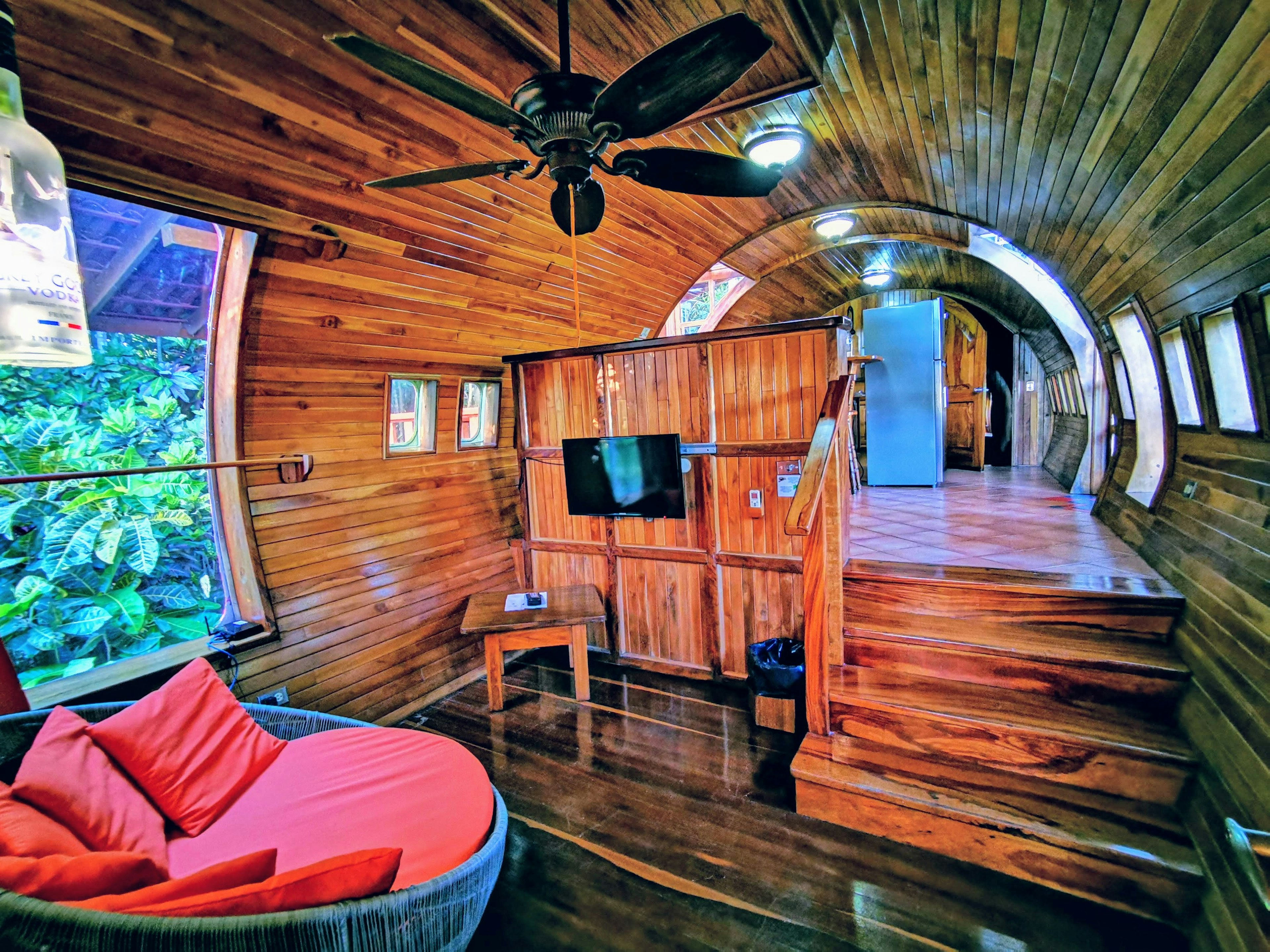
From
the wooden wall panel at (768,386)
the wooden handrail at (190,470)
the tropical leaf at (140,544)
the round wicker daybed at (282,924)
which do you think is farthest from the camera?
the wooden wall panel at (768,386)

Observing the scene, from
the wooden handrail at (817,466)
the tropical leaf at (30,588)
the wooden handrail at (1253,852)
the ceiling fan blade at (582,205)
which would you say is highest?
the ceiling fan blade at (582,205)

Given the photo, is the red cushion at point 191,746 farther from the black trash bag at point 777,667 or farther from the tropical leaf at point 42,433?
the black trash bag at point 777,667

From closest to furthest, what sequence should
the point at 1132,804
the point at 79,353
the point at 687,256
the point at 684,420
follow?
the point at 79,353 < the point at 1132,804 < the point at 684,420 < the point at 687,256

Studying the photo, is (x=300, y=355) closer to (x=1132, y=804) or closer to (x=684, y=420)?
(x=684, y=420)

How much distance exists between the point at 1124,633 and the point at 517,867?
3405 millimetres

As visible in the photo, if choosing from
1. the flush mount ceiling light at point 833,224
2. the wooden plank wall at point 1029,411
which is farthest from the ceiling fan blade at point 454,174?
the wooden plank wall at point 1029,411

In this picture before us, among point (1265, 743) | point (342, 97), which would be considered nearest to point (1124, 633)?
Result: point (1265, 743)

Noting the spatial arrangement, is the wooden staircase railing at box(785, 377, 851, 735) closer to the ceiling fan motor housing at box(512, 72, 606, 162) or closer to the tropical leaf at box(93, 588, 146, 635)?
the ceiling fan motor housing at box(512, 72, 606, 162)

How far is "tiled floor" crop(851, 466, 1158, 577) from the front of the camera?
3779 millimetres

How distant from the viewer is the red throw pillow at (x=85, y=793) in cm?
186

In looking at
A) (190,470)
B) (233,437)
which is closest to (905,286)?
(233,437)

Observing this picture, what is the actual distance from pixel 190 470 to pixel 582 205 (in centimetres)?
282

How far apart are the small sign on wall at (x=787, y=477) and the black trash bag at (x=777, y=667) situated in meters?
1.13

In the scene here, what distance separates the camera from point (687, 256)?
6039 mm
